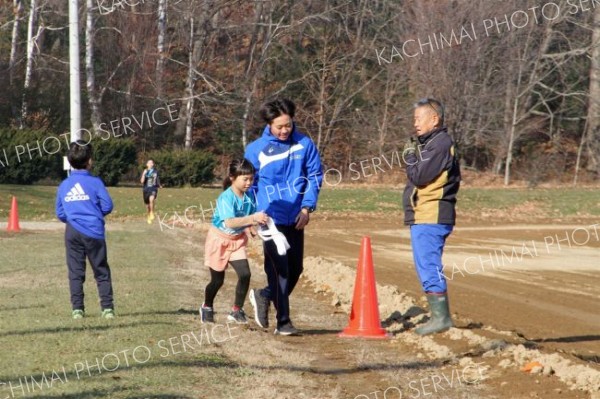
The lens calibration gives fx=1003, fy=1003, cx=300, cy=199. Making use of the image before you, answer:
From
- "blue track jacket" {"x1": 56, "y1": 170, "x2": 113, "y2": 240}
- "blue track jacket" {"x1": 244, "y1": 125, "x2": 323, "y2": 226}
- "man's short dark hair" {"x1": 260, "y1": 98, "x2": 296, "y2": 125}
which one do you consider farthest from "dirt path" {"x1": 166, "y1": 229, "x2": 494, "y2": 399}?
"man's short dark hair" {"x1": 260, "y1": 98, "x2": 296, "y2": 125}

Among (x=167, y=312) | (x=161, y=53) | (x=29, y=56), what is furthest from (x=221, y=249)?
(x=29, y=56)

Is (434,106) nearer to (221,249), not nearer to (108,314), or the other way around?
(221,249)

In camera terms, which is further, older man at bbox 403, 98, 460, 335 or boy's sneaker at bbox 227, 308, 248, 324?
boy's sneaker at bbox 227, 308, 248, 324

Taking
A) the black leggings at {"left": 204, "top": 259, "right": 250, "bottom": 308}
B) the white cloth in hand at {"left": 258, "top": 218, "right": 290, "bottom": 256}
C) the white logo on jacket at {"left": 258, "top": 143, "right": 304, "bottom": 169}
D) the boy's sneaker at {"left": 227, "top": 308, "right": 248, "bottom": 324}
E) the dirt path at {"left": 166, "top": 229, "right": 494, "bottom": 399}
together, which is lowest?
the dirt path at {"left": 166, "top": 229, "right": 494, "bottom": 399}

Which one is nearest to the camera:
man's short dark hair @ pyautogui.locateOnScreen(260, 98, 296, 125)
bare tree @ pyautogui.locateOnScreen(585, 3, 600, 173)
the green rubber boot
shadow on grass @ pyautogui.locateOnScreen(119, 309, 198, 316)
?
man's short dark hair @ pyautogui.locateOnScreen(260, 98, 296, 125)

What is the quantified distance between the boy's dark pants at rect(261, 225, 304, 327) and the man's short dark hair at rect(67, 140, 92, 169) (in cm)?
204

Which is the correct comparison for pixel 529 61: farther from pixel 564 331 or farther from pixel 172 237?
pixel 564 331

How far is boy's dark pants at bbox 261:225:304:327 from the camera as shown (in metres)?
9.43

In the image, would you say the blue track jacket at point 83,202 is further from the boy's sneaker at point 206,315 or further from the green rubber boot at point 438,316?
the green rubber boot at point 438,316

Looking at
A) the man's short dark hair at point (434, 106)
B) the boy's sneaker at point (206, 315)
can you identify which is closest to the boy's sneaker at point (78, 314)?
the boy's sneaker at point (206, 315)

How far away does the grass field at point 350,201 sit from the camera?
Answer: 33.2 m

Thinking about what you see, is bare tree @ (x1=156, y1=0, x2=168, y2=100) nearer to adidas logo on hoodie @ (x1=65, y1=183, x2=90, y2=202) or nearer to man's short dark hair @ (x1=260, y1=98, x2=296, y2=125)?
adidas logo on hoodie @ (x1=65, y1=183, x2=90, y2=202)

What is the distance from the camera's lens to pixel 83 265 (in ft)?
33.1

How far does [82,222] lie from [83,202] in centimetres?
20
